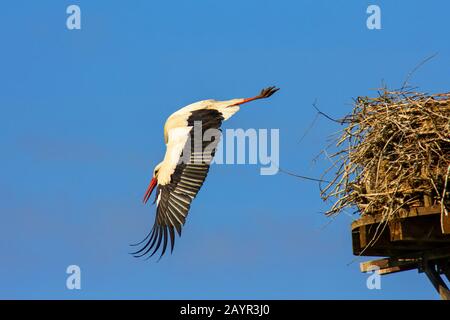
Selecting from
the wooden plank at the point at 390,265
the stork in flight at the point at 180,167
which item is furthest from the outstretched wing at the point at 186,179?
the wooden plank at the point at 390,265

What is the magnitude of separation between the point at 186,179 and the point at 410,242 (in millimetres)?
2656

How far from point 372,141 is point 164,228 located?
6.99 feet

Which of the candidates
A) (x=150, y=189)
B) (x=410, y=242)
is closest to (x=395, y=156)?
(x=410, y=242)

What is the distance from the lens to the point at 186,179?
930 centimetres

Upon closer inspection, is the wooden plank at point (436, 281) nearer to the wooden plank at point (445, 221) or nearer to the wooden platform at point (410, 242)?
the wooden platform at point (410, 242)

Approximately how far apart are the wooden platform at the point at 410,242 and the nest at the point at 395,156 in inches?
3.3

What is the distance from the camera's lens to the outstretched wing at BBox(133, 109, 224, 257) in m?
8.91

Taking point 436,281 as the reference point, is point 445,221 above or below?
above

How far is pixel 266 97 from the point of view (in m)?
10.5

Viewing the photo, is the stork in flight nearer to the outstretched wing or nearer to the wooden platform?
the outstretched wing

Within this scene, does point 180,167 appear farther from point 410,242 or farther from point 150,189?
point 410,242

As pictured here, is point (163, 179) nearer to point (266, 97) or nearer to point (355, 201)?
point (266, 97)

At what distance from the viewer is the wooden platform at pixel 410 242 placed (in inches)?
275
